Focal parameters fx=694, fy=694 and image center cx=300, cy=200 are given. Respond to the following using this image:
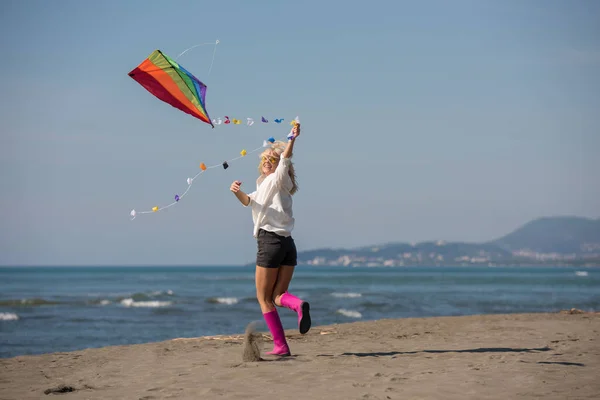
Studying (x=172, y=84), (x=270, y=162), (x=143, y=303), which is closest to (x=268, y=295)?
(x=270, y=162)

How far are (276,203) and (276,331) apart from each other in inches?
46.4

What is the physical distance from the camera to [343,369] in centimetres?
560

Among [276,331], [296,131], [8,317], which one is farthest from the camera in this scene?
[8,317]

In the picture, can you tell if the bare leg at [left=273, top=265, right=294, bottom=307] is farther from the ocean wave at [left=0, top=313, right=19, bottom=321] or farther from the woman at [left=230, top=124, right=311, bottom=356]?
the ocean wave at [left=0, top=313, right=19, bottom=321]

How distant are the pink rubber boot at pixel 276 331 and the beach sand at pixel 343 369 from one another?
3.9 inches

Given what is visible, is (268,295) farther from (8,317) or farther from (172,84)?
(8,317)

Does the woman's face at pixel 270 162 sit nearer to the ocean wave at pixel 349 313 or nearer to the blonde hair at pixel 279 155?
the blonde hair at pixel 279 155

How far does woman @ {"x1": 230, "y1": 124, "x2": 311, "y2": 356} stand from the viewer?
6.04 metres

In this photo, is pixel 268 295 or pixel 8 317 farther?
pixel 8 317

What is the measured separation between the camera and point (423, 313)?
2011 centimetres

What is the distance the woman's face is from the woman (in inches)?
3.4

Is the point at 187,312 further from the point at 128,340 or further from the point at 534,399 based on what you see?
the point at 534,399

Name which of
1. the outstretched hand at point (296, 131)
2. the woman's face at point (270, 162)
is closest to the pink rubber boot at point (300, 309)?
the woman's face at point (270, 162)

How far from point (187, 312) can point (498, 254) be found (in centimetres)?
17981
